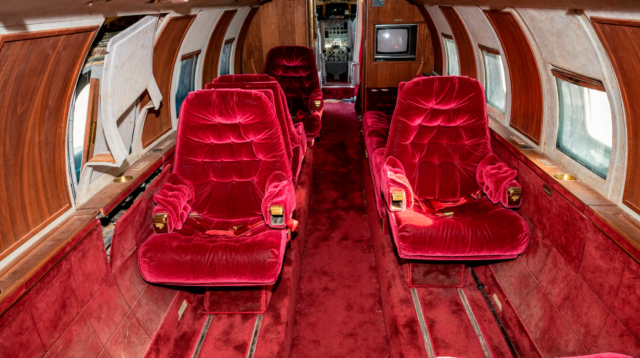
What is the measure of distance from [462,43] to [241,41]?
358cm

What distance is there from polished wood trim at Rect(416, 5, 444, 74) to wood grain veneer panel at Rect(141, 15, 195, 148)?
148 inches

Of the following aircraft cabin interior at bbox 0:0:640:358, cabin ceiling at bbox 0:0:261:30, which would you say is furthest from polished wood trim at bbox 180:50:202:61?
cabin ceiling at bbox 0:0:261:30

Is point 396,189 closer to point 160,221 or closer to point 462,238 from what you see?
point 462,238

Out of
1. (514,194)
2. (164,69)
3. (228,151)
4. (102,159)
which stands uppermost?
(164,69)

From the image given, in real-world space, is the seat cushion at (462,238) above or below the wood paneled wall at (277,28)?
below

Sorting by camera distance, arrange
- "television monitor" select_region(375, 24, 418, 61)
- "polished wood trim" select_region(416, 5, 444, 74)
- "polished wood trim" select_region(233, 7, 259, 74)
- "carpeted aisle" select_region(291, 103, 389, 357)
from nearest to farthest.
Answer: "carpeted aisle" select_region(291, 103, 389, 357), "polished wood trim" select_region(416, 5, 444, 74), "polished wood trim" select_region(233, 7, 259, 74), "television monitor" select_region(375, 24, 418, 61)

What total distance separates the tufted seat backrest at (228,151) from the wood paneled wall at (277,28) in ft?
13.5

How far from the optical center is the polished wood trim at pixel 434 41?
6.48m

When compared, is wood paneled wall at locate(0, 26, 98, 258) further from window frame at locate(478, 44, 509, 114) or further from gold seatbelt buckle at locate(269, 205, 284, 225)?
window frame at locate(478, 44, 509, 114)

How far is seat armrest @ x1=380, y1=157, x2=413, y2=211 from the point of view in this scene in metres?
3.21

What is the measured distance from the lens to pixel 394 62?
7156mm

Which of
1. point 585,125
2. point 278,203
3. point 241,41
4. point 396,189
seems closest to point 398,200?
point 396,189

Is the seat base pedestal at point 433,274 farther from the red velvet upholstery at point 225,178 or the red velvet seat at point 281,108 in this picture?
the red velvet seat at point 281,108

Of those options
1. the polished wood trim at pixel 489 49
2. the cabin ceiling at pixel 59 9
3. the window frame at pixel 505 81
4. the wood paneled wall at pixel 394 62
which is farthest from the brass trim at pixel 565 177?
the wood paneled wall at pixel 394 62
